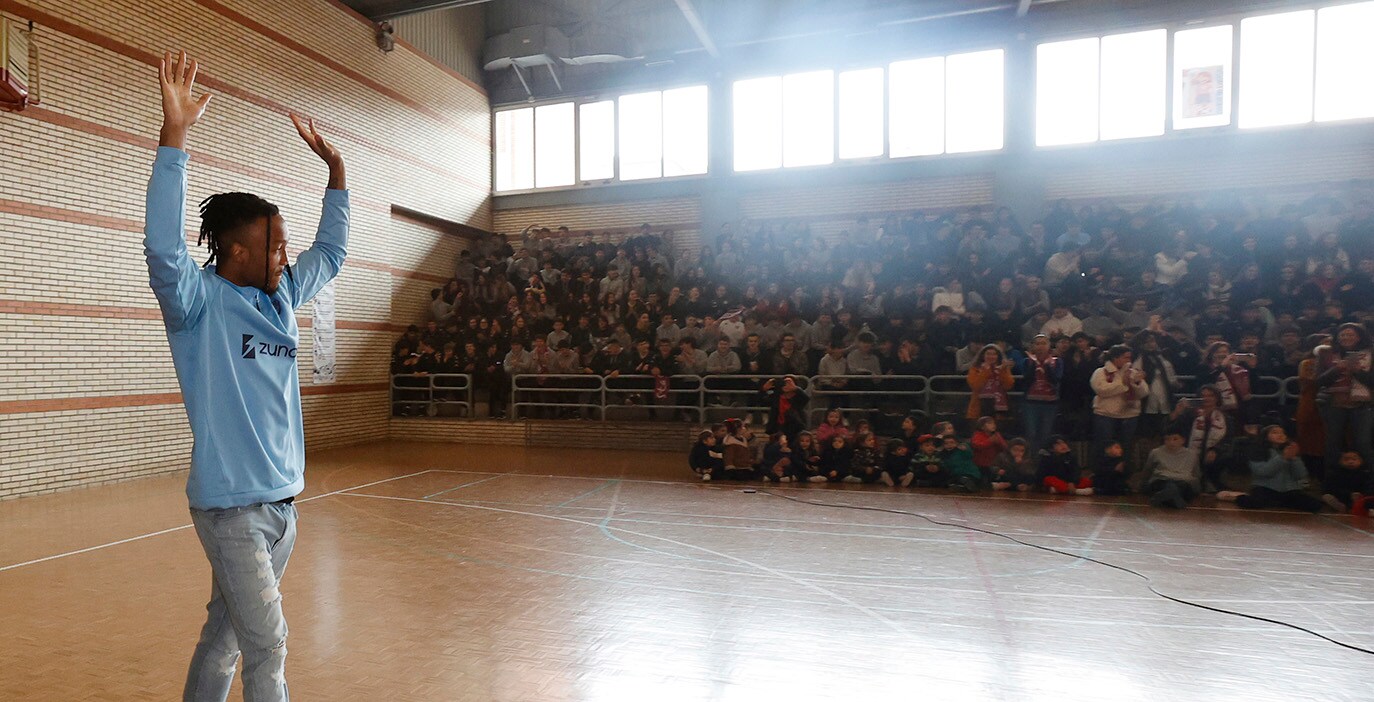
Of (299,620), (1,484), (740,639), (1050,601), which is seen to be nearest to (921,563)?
(1050,601)

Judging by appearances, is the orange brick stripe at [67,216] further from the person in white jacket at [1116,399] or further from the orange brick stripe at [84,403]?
the person in white jacket at [1116,399]

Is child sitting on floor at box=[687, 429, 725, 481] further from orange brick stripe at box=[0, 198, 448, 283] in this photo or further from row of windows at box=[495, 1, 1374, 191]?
row of windows at box=[495, 1, 1374, 191]

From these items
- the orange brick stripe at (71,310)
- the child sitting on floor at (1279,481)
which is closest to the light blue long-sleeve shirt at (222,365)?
the orange brick stripe at (71,310)

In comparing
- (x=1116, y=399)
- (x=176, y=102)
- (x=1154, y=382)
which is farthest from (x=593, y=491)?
(x=176, y=102)

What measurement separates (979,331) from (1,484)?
12.5 meters

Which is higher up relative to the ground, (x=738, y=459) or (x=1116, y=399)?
(x=1116, y=399)

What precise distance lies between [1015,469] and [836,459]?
7.07 feet

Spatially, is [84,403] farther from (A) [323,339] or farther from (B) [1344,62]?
(B) [1344,62]

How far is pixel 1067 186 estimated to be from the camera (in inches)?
618

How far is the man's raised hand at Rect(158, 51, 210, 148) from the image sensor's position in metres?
2.15

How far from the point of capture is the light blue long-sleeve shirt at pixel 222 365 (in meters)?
2.13

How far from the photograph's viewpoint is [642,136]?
19.0 m

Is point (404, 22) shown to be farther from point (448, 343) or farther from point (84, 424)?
point (84, 424)

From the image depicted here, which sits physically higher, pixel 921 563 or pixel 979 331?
pixel 979 331
